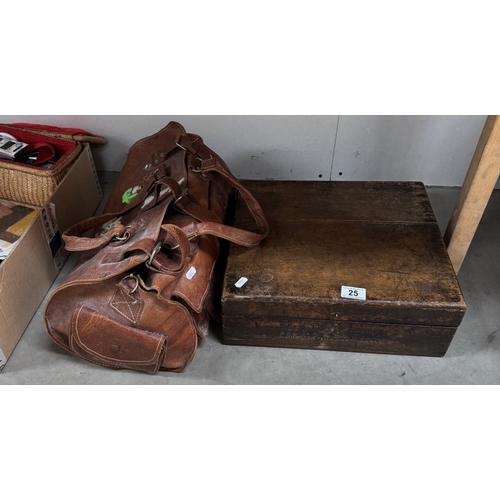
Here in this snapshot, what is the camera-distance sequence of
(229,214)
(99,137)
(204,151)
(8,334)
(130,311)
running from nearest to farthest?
(130,311), (8,334), (204,151), (229,214), (99,137)

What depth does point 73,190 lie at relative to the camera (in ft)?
6.01

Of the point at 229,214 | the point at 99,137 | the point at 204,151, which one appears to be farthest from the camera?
the point at 99,137

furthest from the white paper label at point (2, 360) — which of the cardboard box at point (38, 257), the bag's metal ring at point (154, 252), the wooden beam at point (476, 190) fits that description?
the wooden beam at point (476, 190)

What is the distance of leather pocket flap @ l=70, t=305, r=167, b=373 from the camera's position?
133cm

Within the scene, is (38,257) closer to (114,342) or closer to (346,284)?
(114,342)

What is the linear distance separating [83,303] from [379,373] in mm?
839

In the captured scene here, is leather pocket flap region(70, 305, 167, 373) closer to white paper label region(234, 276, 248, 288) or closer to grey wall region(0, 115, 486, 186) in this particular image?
white paper label region(234, 276, 248, 288)

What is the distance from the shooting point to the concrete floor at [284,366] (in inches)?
55.4

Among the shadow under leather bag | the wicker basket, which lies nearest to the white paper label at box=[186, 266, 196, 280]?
the shadow under leather bag

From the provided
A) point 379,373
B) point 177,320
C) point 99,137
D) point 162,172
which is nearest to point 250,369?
point 177,320

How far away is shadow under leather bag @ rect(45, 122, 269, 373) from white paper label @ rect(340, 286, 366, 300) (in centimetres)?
30

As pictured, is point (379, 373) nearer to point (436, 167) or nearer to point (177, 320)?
point (177, 320)

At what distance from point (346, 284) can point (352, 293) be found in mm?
35

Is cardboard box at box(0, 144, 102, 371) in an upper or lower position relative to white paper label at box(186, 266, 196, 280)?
lower
